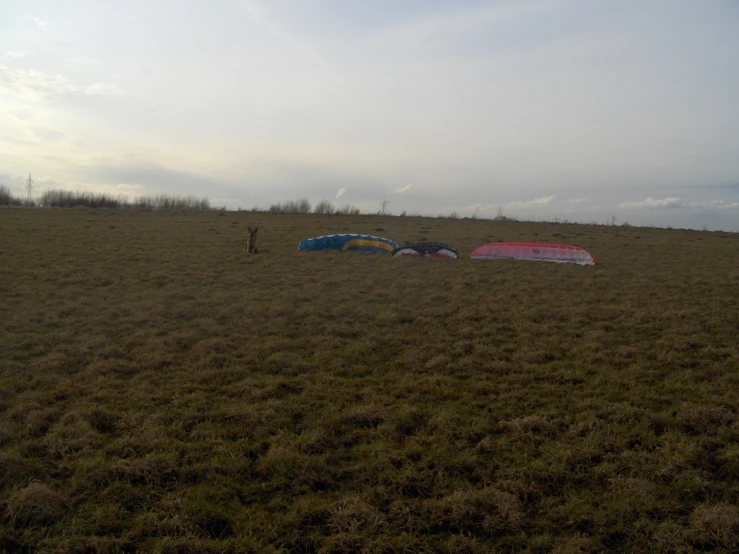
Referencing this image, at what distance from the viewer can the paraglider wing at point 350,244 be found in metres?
18.2

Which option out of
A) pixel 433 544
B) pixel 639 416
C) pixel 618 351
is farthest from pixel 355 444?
pixel 618 351

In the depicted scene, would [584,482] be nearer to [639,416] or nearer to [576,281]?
[639,416]

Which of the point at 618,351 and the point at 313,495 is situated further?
the point at 618,351

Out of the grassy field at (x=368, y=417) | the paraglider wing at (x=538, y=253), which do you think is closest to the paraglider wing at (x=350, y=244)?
the paraglider wing at (x=538, y=253)

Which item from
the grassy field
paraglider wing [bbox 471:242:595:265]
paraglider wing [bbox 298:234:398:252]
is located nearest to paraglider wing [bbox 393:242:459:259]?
paraglider wing [bbox 298:234:398:252]

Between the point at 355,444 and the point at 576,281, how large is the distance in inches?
383

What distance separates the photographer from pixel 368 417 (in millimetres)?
5242

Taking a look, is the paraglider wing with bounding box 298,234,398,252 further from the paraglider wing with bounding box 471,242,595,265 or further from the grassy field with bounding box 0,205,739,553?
the grassy field with bounding box 0,205,739,553

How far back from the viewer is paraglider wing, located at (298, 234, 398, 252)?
18.2 meters

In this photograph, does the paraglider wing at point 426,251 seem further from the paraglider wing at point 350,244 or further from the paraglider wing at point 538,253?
the paraglider wing at point 538,253

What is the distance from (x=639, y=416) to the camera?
512 centimetres

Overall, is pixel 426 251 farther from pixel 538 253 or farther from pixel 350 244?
pixel 538 253

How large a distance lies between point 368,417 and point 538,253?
12.8 meters

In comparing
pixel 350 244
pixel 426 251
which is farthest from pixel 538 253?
pixel 350 244
